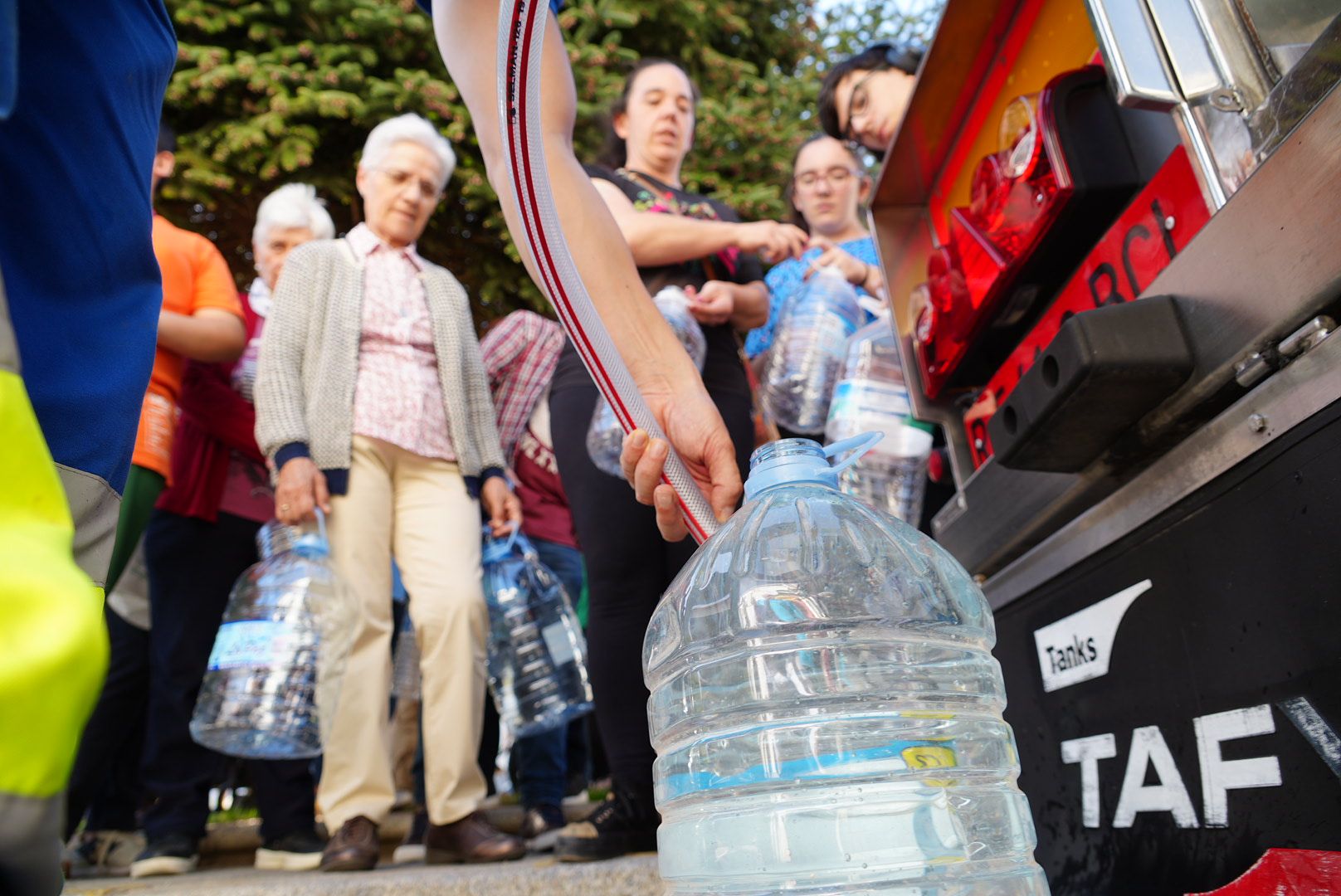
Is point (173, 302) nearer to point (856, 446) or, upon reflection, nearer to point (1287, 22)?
point (856, 446)

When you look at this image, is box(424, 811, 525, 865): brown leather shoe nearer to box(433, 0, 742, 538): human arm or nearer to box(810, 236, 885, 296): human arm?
box(433, 0, 742, 538): human arm

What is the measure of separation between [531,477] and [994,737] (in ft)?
8.54

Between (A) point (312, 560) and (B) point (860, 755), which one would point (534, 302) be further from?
(B) point (860, 755)

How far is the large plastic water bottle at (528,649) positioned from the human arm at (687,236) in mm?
1205

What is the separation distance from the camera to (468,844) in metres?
2.30

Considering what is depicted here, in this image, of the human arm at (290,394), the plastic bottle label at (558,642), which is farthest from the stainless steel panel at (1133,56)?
the plastic bottle label at (558,642)

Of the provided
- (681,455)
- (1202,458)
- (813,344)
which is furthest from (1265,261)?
(813,344)

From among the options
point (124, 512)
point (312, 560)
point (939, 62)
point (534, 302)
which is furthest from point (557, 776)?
point (534, 302)

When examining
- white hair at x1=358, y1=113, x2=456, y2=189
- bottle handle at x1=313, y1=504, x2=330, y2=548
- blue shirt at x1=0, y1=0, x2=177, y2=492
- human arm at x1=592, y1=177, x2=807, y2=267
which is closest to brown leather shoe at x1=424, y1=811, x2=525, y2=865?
bottle handle at x1=313, y1=504, x2=330, y2=548

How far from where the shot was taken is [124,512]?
242cm

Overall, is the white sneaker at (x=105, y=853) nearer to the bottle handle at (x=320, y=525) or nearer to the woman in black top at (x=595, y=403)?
the bottle handle at (x=320, y=525)

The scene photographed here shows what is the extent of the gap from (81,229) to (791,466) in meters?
0.60

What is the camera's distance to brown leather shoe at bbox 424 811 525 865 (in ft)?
7.46

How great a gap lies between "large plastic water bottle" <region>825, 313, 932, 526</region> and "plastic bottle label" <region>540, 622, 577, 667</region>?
1.21 meters
